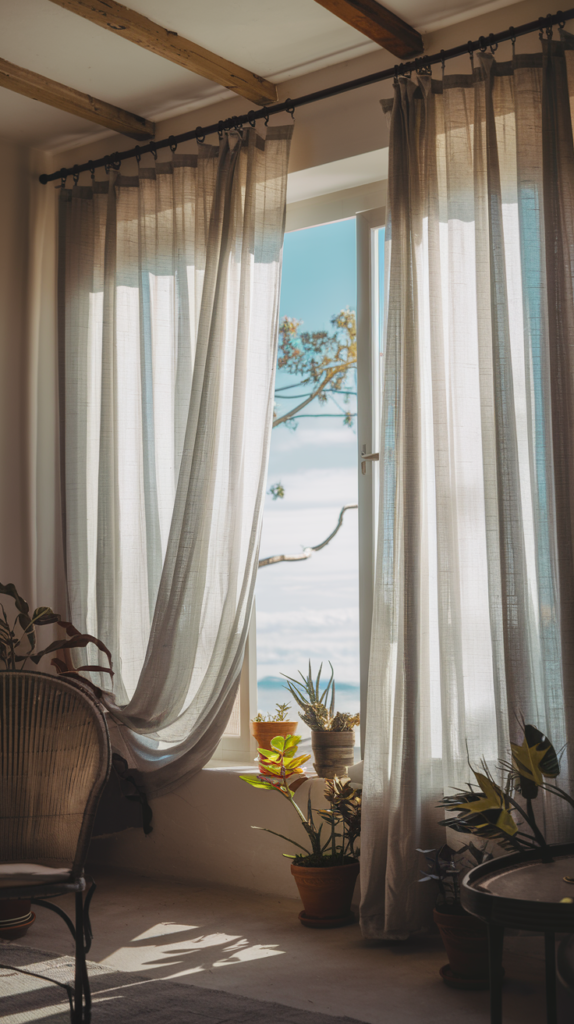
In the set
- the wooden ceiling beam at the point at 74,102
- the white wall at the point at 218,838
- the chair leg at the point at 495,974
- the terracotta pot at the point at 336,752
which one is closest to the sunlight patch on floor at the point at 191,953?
the white wall at the point at 218,838

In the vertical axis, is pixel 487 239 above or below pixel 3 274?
below

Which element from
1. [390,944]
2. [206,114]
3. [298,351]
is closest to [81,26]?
[206,114]

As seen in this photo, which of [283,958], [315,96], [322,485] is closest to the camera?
[283,958]

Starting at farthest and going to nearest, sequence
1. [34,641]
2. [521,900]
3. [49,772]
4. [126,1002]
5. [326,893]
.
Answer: [34,641] → [326,893] → [49,772] → [126,1002] → [521,900]

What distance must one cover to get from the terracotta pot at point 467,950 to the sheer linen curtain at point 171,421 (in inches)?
45.3

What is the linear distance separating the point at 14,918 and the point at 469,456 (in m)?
1.95

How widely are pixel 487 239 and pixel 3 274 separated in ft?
6.93

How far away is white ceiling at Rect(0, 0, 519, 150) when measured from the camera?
9.55 feet

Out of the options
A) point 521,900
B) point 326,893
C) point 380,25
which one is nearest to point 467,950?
point 326,893

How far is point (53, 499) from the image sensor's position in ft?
12.9

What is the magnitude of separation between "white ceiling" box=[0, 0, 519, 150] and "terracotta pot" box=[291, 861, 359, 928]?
8.77ft

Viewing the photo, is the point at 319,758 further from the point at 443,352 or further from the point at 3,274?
the point at 3,274

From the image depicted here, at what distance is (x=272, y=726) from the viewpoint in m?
3.34

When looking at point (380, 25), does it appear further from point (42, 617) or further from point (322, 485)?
point (42, 617)
